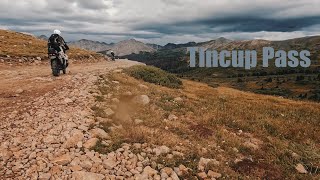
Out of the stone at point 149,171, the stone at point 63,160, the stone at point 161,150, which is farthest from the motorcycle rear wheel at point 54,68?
the stone at point 149,171

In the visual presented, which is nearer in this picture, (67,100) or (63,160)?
(63,160)

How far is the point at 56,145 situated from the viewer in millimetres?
11531

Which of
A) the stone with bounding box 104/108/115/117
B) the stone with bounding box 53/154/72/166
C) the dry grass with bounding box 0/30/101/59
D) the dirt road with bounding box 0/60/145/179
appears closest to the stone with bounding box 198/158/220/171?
the dirt road with bounding box 0/60/145/179

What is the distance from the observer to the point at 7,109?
48.2 feet

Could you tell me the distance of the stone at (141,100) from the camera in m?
17.8

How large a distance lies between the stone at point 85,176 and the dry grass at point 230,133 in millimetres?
2541

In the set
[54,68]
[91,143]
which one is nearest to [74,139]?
[91,143]

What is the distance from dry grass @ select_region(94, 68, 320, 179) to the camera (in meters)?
12.2

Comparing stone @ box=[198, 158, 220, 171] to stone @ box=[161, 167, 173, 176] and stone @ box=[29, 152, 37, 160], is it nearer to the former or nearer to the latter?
stone @ box=[161, 167, 173, 176]

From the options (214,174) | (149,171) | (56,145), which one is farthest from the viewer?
(56,145)

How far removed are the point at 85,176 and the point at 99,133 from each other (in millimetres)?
2892

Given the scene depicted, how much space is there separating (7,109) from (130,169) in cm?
737

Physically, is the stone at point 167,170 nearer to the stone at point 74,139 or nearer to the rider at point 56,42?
the stone at point 74,139

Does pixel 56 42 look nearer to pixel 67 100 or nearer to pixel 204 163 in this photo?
pixel 67 100
